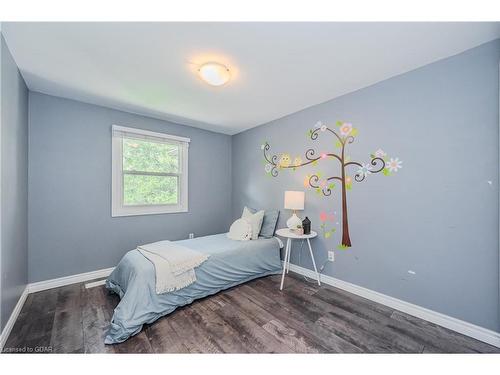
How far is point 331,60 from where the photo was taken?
189cm

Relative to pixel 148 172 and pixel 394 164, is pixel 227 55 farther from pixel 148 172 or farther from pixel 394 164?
pixel 148 172

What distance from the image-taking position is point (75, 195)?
107 inches

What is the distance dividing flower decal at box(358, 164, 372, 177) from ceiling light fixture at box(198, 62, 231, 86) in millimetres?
1785

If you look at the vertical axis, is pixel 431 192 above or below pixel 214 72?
below

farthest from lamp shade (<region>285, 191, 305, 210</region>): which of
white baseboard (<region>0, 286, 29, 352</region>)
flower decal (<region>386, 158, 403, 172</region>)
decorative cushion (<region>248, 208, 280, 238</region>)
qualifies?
white baseboard (<region>0, 286, 29, 352</region>)

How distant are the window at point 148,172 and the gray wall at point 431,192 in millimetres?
2438

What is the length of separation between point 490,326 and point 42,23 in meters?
4.05

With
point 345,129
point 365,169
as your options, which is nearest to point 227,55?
point 345,129

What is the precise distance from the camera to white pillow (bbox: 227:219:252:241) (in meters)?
3.02

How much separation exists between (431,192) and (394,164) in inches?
16.2

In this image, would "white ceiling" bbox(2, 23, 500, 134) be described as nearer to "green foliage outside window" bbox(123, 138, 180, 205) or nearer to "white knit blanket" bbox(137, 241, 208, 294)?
"green foliage outside window" bbox(123, 138, 180, 205)
